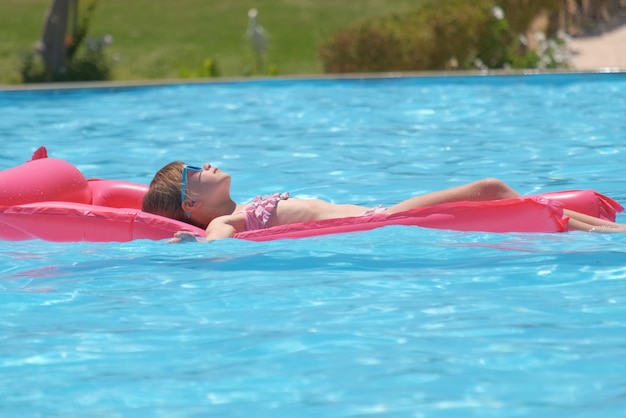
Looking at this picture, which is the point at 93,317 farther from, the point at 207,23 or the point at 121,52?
the point at 207,23

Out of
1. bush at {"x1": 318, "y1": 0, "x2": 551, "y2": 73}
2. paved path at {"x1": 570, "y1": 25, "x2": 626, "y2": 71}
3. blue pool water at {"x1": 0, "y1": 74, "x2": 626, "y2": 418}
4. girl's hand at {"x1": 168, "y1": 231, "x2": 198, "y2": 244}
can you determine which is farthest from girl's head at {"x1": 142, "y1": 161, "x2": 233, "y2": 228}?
paved path at {"x1": 570, "y1": 25, "x2": 626, "y2": 71}

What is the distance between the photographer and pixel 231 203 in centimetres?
590

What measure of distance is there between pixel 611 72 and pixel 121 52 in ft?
34.2

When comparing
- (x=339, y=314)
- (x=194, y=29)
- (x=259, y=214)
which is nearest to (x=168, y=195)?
(x=259, y=214)

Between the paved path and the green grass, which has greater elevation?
the green grass

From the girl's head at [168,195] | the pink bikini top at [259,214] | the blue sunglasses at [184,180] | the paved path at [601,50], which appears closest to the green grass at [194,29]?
the paved path at [601,50]

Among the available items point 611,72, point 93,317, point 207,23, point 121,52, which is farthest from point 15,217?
point 207,23

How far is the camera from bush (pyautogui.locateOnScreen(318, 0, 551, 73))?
14328mm

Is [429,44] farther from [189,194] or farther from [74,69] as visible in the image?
[189,194]

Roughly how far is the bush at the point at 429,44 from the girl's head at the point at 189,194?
28.8 feet

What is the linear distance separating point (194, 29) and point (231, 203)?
55.1ft

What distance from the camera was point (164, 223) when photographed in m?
5.64

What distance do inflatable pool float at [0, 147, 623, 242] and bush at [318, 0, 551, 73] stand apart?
8.26 m

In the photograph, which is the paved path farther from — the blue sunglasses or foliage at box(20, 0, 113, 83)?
the blue sunglasses
